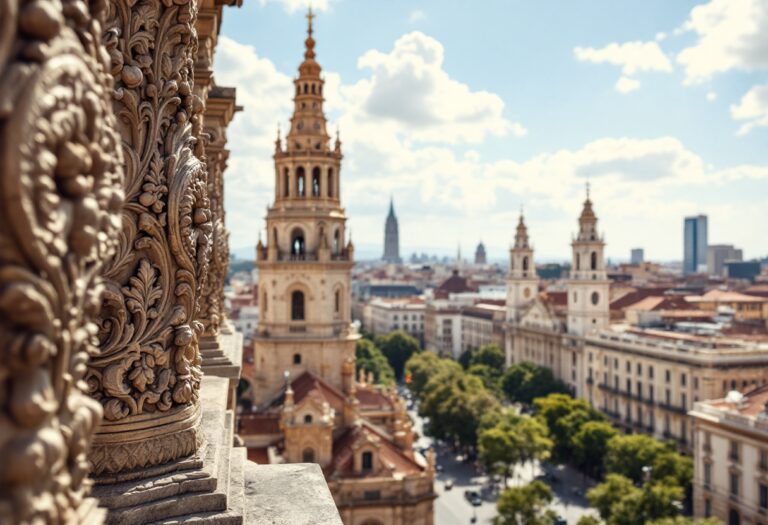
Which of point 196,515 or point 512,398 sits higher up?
point 196,515

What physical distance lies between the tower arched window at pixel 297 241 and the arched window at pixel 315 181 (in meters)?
2.19

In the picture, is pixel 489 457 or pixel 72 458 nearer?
pixel 72 458

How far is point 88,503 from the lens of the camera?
2701 millimetres

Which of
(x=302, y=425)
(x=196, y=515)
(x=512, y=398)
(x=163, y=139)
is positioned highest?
(x=163, y=139)

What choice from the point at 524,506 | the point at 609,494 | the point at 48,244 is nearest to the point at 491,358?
the point at 609,494

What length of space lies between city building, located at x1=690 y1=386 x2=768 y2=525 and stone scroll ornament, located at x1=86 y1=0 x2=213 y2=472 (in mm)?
37315

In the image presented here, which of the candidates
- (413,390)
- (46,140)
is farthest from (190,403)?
(413,390)

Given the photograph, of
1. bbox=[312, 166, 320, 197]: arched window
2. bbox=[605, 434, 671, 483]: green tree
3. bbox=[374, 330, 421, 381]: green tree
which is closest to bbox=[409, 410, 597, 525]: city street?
bbox=[605, 434, 671, 483]: green tree

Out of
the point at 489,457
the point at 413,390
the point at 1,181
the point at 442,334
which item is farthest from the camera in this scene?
the point at 442,334

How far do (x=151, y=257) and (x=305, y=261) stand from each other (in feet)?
106

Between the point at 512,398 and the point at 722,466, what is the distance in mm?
39430

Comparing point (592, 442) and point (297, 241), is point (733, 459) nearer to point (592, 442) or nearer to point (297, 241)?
point (592, 442)

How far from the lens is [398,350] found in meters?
98.8

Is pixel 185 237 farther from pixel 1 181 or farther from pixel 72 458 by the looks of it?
pixel 1 181
